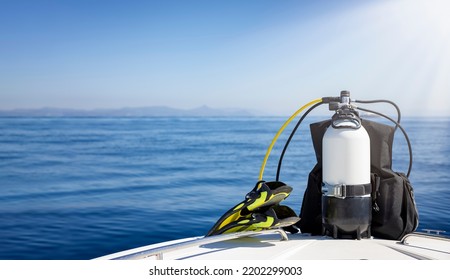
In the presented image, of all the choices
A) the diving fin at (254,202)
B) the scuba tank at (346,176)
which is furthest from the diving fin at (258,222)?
the scuba tank at (346,176)

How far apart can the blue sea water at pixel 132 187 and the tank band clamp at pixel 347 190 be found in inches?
91.1

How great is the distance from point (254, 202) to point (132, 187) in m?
6.12

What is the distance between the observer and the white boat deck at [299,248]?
174 cm

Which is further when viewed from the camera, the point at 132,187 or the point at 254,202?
the point at 132,187

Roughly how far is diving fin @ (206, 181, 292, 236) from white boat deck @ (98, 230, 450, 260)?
7cm

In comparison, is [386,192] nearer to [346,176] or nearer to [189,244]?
[346,176]

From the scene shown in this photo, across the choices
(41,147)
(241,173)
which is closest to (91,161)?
(41,147)

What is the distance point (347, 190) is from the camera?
6.15ft

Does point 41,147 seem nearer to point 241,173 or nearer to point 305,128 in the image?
point 241,173

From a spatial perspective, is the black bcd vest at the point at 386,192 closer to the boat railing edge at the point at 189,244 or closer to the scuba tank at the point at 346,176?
the scuba tank at the point at 346,176

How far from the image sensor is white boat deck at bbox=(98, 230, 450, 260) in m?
1.74

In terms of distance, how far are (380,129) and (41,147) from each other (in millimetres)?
14238

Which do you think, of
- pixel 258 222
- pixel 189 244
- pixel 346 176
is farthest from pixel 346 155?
pixel 189 244

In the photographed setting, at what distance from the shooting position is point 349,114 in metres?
1.90
